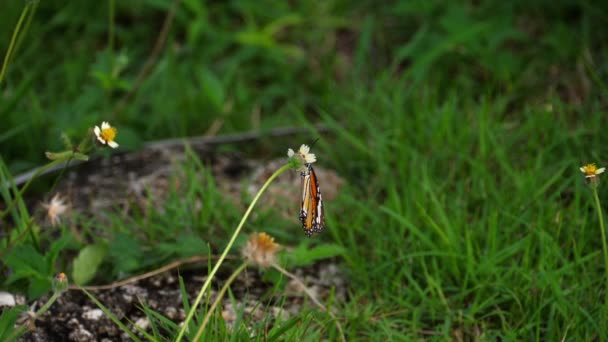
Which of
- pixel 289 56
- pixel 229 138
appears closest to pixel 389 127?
pixel 229 138

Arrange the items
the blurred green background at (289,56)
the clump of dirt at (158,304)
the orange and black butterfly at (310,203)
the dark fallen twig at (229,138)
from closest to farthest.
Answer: the orange and black butterfly at (310,203), the clump of dirt at (158,304), the dark fallen twig at (229,138), the blurred green background at (289,56)

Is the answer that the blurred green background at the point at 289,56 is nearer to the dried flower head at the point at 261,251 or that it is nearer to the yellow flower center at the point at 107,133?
the yellow flower center at the point at 107,133

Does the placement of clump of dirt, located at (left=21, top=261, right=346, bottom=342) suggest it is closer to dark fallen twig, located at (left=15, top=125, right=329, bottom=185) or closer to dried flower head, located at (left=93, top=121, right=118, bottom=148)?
dried flower head, located at (left=93, top=121, right=118, bottom=148)

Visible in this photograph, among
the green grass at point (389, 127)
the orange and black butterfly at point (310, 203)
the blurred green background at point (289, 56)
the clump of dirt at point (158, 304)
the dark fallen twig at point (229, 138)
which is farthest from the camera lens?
the blurred green background at point (289, 56)

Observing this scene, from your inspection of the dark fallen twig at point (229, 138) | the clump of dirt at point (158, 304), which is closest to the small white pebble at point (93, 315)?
the clump of dirt at point (158, 304)

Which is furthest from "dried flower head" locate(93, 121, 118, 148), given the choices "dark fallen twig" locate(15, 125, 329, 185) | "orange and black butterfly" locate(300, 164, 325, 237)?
"dark fallen twig" locate(15, 125, 329, 185)

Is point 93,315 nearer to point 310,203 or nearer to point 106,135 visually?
point 106,135

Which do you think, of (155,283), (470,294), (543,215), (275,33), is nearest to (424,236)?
(470,294)

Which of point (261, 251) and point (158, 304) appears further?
point (158, 304)
